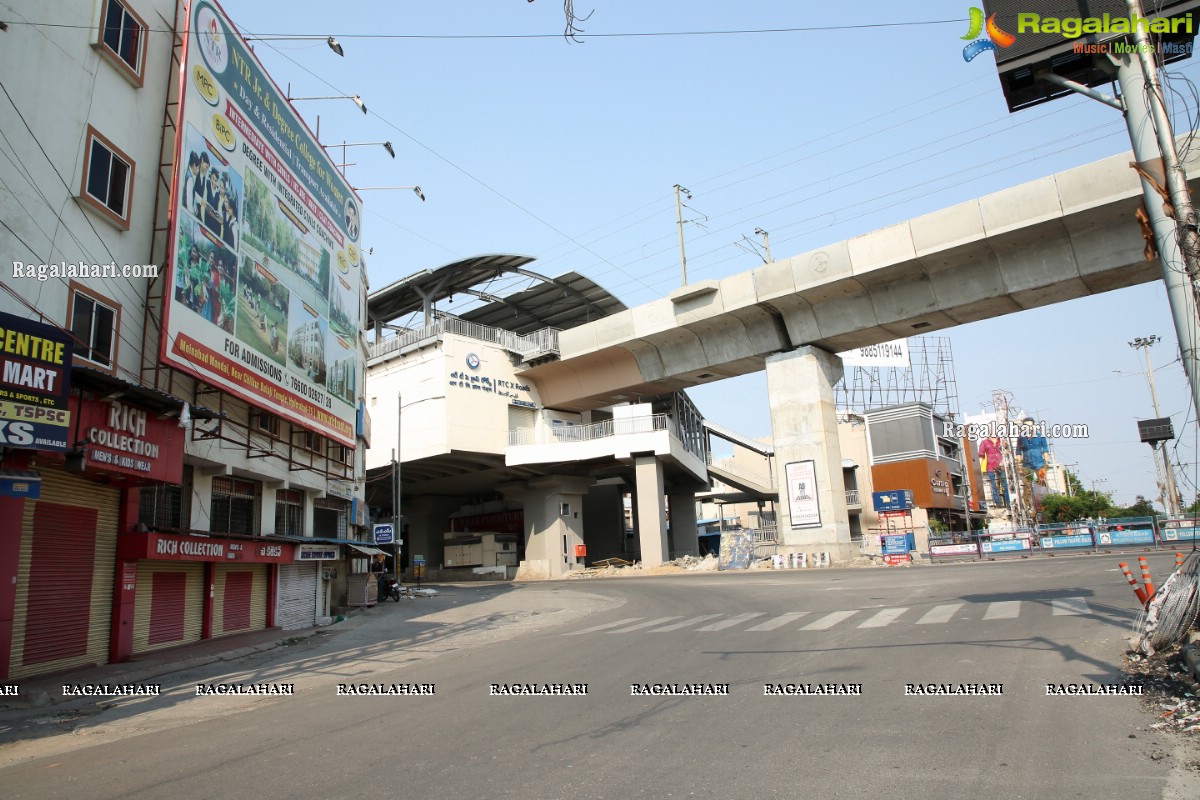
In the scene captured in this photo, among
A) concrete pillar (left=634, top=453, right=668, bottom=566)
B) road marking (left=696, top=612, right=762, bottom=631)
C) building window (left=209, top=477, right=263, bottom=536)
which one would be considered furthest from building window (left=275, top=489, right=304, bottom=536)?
concrete pillar (left=634, top=453, right=668, bottom=566)

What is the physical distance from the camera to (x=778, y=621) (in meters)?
15.0

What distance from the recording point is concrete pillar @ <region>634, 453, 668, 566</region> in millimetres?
43000

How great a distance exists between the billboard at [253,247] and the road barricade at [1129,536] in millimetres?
32745

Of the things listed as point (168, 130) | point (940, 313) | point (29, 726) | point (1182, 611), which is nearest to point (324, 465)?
point (168, 130)

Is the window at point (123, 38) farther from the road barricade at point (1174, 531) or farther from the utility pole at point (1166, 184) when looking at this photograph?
the road barricade at point (1174, 531)

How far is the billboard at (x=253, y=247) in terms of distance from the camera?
639 inches

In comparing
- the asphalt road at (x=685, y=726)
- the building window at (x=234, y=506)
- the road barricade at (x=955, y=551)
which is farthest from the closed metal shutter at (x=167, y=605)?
the road barricade at (x=955, y=551)

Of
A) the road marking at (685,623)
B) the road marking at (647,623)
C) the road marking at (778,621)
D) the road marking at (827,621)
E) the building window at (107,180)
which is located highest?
the building window at (107,180)

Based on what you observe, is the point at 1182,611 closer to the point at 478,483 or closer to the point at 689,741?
the point at 689,741

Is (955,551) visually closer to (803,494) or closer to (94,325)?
(803,494)

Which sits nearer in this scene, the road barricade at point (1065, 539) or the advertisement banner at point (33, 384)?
the advertisement banner at point (33, 384)

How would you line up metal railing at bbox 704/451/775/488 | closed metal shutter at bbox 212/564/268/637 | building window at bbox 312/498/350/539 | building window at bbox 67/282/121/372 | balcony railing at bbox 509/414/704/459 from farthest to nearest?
metal railing at bbox 704/451/775/488 < balcony railing at bbox 509/414/704/459 < building window at bbox 312/498/350/539 < closed metal shutter at bbox 212/564/268/637 < building window at bbox 67/282/121/372

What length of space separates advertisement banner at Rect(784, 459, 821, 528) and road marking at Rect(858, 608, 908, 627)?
20.1m

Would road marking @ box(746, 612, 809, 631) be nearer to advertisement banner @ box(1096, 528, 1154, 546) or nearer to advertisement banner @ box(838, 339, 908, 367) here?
advertisement banner @ box(1096, 528, 1154, 546)
